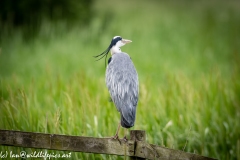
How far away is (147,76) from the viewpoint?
4340 mm

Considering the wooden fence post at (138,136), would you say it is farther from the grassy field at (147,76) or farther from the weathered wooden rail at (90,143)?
the grassy field at (147,76)

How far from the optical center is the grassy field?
3.40 meters

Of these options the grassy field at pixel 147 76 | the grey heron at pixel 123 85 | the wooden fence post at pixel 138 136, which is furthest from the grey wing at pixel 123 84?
the grassy field at pixel 147 76

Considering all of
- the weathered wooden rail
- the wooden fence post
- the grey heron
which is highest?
the grey heron

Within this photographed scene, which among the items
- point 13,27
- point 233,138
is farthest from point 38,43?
point 233,138

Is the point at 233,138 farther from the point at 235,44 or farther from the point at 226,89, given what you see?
the point at 235,44

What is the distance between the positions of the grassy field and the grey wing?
0.39m

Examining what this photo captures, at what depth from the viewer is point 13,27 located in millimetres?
9188

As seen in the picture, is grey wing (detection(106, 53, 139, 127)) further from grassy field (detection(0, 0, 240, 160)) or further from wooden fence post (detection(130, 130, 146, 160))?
grassy field (detection(0, 0, 240, 160))

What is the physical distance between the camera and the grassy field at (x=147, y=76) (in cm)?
340

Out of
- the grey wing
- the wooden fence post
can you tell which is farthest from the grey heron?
the wooden fence post

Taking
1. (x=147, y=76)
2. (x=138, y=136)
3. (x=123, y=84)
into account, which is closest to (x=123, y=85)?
(x=123, y=84)

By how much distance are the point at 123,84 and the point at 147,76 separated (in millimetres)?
1856

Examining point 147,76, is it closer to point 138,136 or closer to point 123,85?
point 123,85
